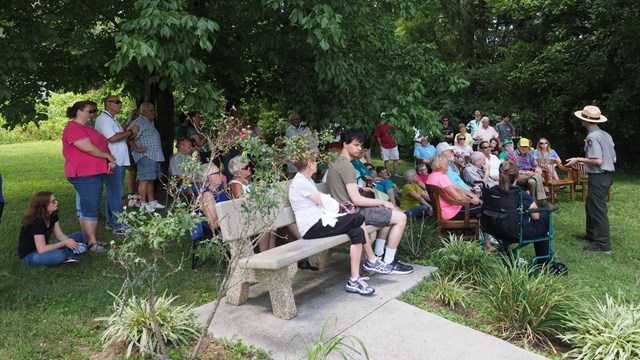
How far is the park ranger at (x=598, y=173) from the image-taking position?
636cm

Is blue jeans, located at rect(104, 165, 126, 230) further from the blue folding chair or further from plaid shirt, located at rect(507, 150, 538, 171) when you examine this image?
plaid shirt, located at rect(507, 150, 538, 171)

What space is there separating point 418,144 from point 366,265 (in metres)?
6.33

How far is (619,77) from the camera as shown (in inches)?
558

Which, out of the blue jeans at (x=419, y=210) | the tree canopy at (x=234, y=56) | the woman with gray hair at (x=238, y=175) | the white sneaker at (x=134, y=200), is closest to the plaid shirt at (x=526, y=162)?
the tree canopy at (x=234, y=56)

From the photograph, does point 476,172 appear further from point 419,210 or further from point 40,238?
point 40,238

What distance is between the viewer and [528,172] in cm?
903

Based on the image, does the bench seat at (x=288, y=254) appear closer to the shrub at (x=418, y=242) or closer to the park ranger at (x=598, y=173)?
the shrub at (x=418, y=242)

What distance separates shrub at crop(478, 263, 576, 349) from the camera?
3.89 metres

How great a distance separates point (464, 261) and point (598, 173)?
2.64 meters

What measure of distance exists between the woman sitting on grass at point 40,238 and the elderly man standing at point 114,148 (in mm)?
951

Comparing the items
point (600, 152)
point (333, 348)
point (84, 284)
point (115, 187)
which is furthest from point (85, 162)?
point (600, 152)

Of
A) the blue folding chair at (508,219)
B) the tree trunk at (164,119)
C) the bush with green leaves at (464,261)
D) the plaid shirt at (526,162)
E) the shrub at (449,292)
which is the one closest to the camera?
the shrub at (449,292)

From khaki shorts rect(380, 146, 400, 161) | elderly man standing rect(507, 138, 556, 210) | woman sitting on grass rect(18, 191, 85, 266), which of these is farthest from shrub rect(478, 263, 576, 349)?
khaki shorts rect(380, 146, 400, 161)

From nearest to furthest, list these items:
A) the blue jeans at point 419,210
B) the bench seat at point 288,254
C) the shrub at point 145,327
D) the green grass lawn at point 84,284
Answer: the shrub at point 145,327 < the green grass lawn at point 84,284 < the bench seat at point 288,254 < the blue jeans at point 419,210
